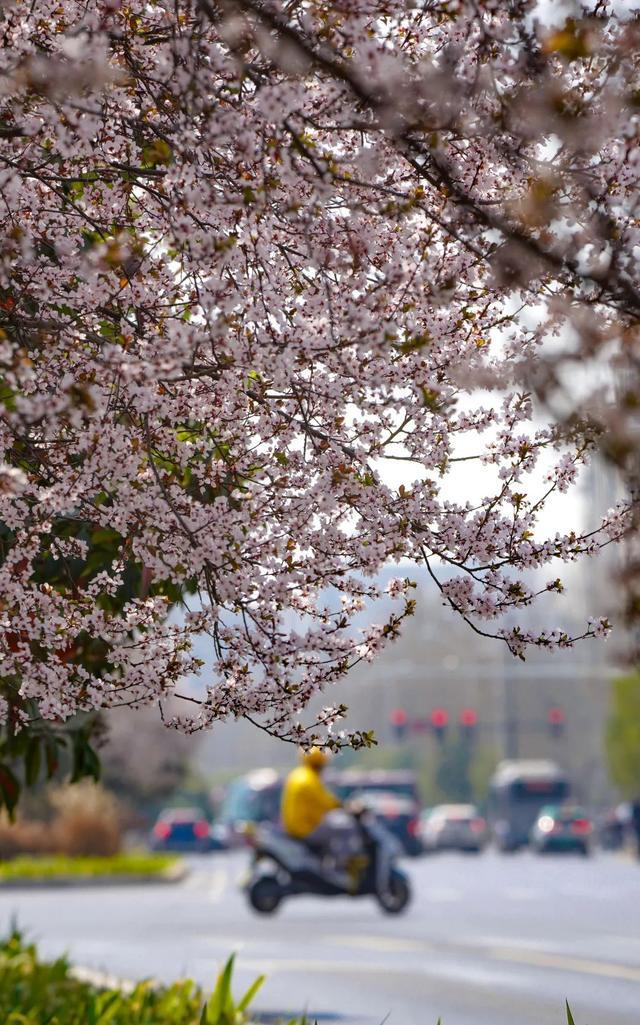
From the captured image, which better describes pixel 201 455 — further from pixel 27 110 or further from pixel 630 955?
pixel 630 955

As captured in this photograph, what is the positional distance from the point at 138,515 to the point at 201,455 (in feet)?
1.45

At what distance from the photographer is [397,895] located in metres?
22.4

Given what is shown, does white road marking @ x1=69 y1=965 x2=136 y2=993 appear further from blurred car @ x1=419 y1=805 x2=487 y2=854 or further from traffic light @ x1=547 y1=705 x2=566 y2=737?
traffic light @ x1=547 y1=705 x2=566 y2=737

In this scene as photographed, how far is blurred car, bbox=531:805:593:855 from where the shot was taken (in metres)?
50.9

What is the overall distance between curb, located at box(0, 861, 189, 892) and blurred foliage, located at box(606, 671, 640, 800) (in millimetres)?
35053

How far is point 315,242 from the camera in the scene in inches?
235

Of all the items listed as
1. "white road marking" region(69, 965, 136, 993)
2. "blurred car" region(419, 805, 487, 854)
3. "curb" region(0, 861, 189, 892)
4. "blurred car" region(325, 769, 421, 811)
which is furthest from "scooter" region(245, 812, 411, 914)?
"blurred car" region(325, 769, 421, 811)

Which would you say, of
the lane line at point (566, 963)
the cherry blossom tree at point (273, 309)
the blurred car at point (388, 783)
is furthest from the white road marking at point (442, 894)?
the blurred car at point (388, 783)

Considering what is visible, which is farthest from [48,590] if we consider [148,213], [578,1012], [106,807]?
[106,807]

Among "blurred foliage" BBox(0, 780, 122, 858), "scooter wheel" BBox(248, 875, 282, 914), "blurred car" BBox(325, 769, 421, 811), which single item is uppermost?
"blurred car" BBox(325, 769, 421, 811)

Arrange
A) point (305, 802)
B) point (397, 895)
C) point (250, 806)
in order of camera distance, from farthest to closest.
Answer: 1. point (250, 806)
2. point (397, 895)
3. point (305, 802)

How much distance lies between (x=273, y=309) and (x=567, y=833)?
4688 centimetres

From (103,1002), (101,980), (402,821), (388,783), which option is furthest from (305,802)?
(388,783)

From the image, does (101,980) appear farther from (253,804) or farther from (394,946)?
(253,804)
